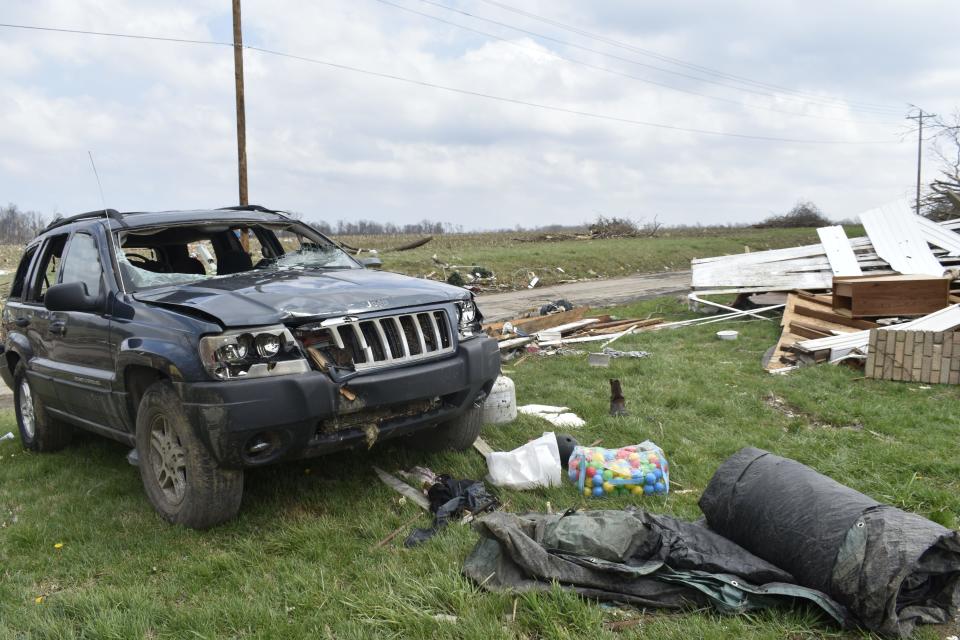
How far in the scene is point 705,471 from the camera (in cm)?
455

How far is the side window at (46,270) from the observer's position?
548 centimetres

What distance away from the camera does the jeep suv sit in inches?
137

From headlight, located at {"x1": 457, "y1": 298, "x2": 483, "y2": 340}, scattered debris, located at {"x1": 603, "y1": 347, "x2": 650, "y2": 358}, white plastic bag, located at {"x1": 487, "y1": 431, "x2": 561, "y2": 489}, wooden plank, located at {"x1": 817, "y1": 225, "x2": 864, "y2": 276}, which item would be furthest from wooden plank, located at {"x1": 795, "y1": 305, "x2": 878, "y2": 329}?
headlight, located at {"x1": 457, "y1": 298, "x2": 483, "y2": 340}

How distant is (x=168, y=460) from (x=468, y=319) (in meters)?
1.96

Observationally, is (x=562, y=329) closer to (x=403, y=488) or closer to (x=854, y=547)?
(x=403, y=488)

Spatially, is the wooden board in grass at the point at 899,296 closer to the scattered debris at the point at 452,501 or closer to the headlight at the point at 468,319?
the headlight at the point at 468,319

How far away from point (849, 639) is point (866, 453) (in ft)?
8.12

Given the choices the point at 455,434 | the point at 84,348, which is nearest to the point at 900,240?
the point at 455,434

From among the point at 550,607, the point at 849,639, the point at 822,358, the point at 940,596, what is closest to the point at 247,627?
the point at 550,607

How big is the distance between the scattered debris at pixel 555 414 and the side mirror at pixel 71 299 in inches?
134

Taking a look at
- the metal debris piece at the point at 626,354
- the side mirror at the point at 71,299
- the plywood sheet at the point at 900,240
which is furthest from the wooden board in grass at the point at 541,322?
the side mirror at the point at 71,299

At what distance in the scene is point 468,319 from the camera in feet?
14.9

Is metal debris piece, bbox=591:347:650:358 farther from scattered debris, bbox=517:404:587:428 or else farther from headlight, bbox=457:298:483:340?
headlight, bbox=457:298:483:340

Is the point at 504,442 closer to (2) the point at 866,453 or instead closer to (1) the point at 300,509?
(1) the point at 300,509
